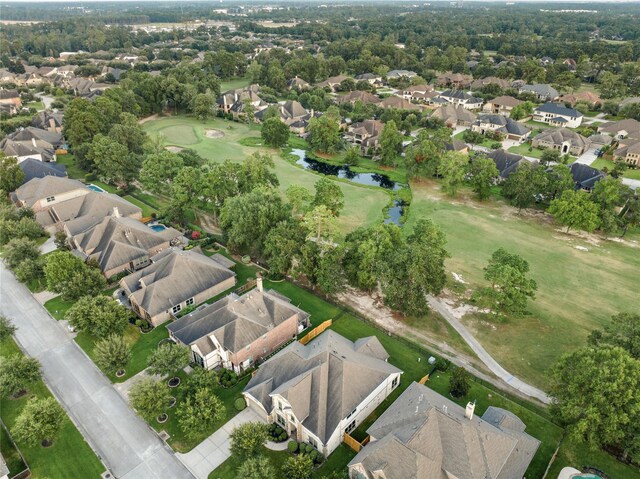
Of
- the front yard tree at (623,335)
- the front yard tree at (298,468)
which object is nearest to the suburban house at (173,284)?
the front yard tree at (298,468)

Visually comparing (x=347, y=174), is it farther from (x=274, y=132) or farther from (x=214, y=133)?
(x=214, y=133)

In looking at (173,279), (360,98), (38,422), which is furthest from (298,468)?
(360,98)

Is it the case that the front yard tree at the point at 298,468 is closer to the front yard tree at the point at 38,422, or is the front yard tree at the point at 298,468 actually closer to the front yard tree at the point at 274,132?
the front yard tree at the point at 38,422

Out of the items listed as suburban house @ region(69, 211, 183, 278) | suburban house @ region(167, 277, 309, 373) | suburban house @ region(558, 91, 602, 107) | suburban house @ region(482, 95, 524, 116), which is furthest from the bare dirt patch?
suburban house @ region(558, 91, 602, 107)

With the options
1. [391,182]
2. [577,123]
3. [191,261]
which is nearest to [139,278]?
[191,261]

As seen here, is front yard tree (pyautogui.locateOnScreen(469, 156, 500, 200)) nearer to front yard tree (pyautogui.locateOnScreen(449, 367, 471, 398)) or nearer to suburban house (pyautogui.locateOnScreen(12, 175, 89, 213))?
front yard tree (pyautogui.locateOnScreen(449, 367, 471, 398))

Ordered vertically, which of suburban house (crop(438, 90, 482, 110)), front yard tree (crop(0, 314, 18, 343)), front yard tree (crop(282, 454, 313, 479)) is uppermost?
suburban house (crop(438, 90, 482, 110))
